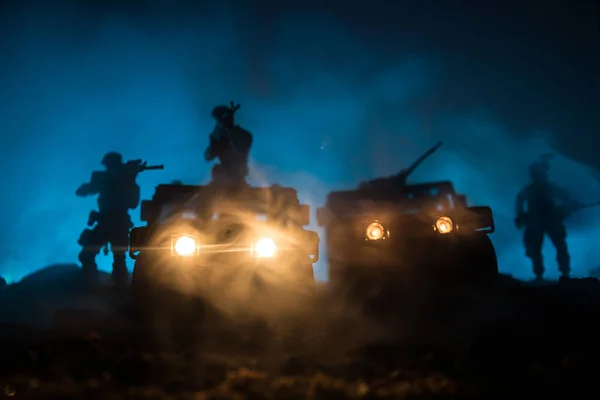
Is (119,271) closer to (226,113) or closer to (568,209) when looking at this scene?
(226,113)

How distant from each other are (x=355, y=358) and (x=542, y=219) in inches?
348

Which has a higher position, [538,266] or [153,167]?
[153,167]

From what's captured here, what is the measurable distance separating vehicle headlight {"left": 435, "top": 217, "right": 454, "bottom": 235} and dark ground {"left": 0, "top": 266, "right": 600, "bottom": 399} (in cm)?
70

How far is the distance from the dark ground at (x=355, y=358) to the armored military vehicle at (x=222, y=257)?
45cm

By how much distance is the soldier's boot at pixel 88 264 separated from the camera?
9516mm

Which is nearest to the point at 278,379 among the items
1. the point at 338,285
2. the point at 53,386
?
the point at 53,386

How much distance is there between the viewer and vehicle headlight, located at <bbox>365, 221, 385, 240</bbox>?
454 centimetres

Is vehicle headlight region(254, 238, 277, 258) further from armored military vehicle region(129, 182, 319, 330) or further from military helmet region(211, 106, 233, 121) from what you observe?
military helmet region(211, 106, 233, 121)

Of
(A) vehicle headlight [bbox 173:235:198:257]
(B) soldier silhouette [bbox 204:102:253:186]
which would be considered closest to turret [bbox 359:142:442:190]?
(B) soldier silhouette [bbox 204:102:253:186]

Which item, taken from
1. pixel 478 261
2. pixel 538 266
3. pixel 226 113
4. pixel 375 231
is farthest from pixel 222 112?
pixel 538 266

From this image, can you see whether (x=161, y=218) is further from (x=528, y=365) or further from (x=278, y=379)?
(x=528, y=365)

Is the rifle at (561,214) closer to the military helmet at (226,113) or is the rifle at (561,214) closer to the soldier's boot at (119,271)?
the military helmet at (226,113)

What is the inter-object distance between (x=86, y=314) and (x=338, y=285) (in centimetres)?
328

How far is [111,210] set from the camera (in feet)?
31.6
